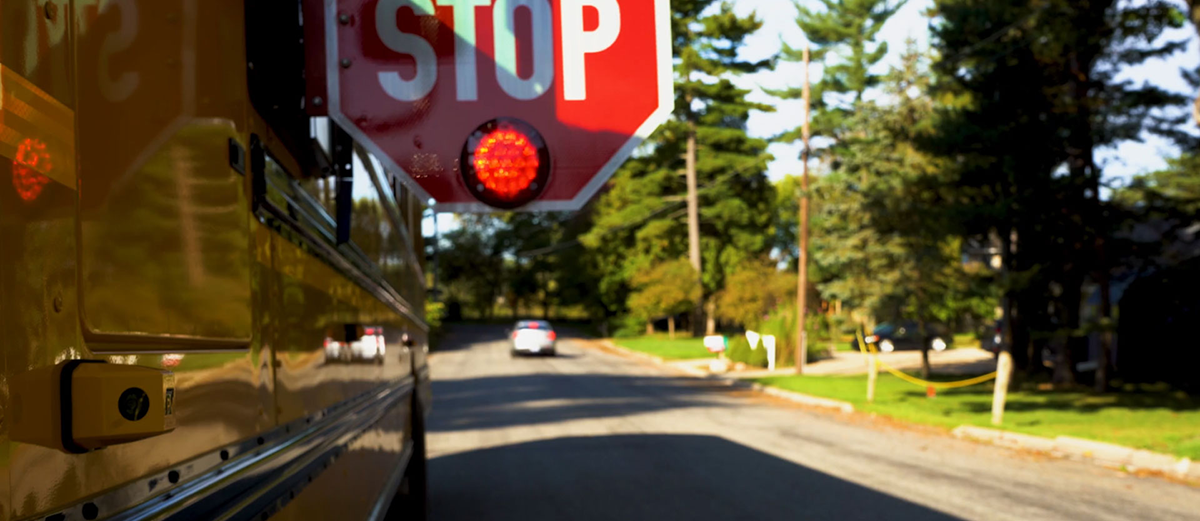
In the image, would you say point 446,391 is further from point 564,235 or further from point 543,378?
point 564,235

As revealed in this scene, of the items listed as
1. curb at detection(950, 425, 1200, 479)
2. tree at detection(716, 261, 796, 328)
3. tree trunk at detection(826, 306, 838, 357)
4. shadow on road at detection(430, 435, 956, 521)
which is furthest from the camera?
tree at detection(716, 261, 796, 328)

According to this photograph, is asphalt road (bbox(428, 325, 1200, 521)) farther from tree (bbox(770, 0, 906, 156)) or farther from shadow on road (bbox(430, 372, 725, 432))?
tree (bbox(770, 0, 906, 156))

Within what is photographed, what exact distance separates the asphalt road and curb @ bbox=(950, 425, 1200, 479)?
0.36 metres

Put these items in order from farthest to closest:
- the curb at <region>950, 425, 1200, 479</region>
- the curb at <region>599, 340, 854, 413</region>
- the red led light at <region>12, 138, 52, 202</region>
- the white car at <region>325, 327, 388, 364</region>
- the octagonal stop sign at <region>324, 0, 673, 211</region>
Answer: the curb at <region>599, 340, 854, 413</region> < the curb at <region>950, 425, 1200, 479</region> < the white car at <region>325, 327, 388, 364</region> < the octagonal stop sign at <region>324, 0, 673, 211</region> < the red led light at <region>12, 138, 52, 202</region>

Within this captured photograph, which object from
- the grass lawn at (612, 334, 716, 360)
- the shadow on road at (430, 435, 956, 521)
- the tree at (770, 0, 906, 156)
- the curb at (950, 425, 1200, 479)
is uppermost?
the tree at (770, 0, 906, 156)

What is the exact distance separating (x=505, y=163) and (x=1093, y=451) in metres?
10.2

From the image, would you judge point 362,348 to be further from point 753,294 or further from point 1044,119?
point 753,294

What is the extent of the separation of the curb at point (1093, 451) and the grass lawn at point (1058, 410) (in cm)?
26

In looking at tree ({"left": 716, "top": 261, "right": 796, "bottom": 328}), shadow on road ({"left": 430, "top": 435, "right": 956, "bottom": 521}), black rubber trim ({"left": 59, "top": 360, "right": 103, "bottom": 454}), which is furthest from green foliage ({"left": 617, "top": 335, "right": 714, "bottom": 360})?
black rubber trim ({"left": 59, "top": 360, "right": 103, "bottom": 454})

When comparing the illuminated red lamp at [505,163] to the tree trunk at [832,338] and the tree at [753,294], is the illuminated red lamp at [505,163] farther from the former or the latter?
the tree at [753,294]

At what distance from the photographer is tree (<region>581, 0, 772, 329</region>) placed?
137 ft

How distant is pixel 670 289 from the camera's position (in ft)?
162

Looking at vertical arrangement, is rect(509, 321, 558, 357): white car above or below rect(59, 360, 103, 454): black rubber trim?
below

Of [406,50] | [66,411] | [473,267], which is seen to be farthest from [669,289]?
[66,411]
